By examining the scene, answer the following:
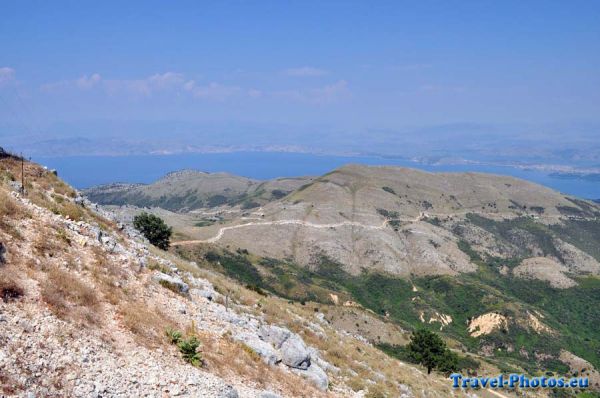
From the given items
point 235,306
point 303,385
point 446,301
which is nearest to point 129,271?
point 235,306

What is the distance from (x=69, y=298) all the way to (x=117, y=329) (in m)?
2.08

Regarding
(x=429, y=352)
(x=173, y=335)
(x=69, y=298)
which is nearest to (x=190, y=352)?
(x=173, y=335)

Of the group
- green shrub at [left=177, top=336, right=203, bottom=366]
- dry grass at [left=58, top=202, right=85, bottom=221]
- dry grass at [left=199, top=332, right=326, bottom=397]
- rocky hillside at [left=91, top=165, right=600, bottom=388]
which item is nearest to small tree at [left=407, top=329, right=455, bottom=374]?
rocky hillside at [left=91, top=165, right=600, bottom=388]

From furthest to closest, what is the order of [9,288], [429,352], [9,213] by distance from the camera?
[429,352] → [9,213] → [9,288]

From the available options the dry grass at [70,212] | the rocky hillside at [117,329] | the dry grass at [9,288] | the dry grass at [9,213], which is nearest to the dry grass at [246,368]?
the rocky hillside at [117,329]

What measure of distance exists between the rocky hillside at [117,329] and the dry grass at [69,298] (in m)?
0.04

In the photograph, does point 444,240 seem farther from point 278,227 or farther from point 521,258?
point 278,227

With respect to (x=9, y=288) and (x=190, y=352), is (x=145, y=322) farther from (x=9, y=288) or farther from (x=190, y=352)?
(x=9, y=288)

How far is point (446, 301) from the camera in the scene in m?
148

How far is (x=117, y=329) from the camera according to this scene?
15.6m

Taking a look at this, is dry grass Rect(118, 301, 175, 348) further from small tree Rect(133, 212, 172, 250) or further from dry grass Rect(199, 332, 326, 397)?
small tree Rect(133, 212, 172, 250)

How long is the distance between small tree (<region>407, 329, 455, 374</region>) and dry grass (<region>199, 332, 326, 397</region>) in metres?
44.3

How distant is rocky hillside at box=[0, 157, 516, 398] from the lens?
12.8 m

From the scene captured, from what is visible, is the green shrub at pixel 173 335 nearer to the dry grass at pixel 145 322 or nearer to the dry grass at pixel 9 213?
the dry grass at pixel 145 322
